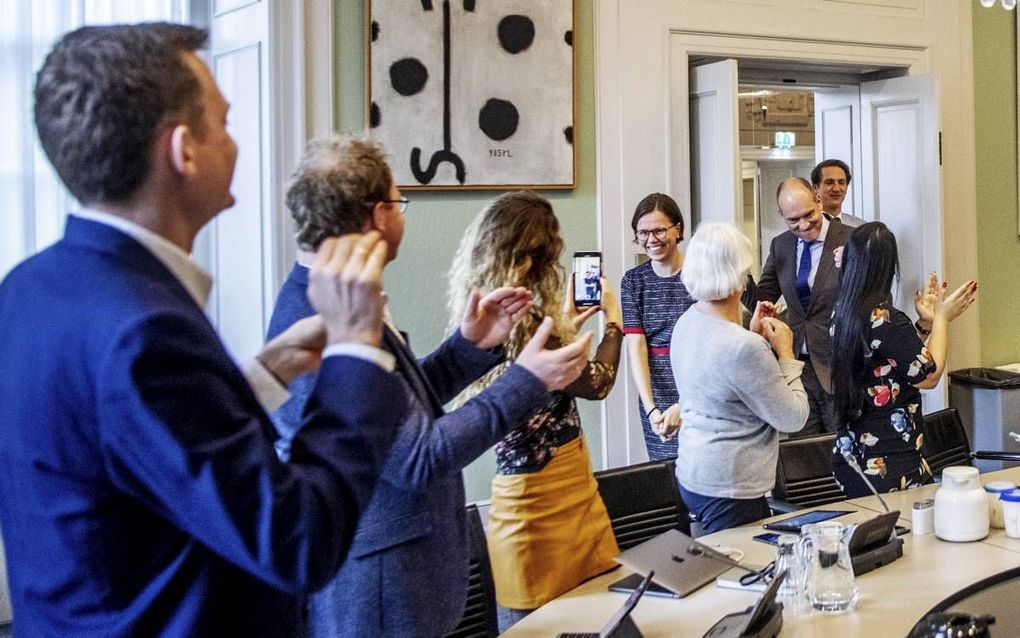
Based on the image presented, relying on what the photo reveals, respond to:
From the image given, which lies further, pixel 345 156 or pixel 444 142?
pixel 444 142

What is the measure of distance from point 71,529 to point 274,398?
17.4 inches

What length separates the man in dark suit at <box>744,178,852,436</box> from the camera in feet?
14.8

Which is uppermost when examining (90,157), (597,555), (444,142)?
(444,142)

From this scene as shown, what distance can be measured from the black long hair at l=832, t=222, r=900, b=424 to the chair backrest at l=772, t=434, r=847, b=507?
0.15 metres

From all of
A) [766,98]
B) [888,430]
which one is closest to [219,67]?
[888,430]

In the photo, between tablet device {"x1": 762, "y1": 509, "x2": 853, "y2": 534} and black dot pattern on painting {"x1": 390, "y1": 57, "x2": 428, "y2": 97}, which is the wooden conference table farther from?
black dot pattern on painting {"x1": 390, "y1": 57, "x2": 428, "y2": 97}

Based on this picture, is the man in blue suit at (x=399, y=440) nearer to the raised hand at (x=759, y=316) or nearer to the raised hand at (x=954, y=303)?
the raised hand at (x=759, y=316)

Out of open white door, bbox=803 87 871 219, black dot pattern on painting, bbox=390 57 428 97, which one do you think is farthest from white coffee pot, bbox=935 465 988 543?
open white door, bbox=803 87 871 219

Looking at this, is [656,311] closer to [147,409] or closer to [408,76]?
[408,76]

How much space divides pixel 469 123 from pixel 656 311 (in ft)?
3.95

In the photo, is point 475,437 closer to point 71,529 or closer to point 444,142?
point 71,529

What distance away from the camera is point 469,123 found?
14.5 feet

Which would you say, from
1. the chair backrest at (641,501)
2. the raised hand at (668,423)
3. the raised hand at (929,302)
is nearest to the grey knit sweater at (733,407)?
the chair backrest at (641,501)

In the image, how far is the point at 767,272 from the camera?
4785mm
